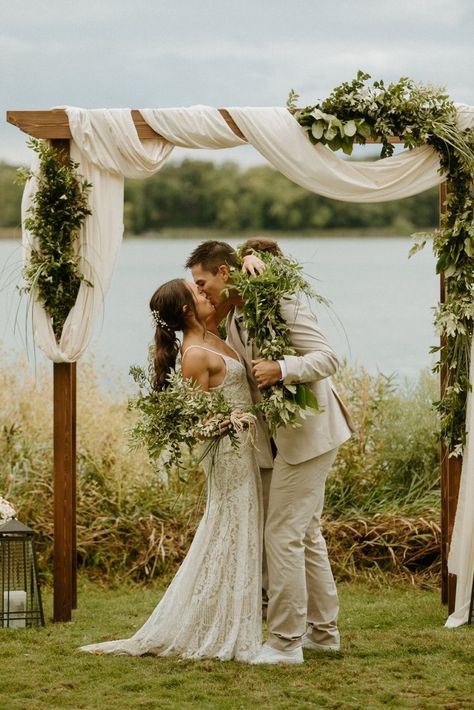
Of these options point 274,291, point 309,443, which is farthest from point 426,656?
point 274,291

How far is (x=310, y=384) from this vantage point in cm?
386

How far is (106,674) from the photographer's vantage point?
3770mm

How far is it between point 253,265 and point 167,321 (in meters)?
0.39

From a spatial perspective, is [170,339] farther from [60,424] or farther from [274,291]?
[60,424]

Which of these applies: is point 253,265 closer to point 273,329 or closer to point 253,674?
point 273,329

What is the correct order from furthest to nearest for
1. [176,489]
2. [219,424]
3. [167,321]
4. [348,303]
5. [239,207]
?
1. [348,303]
2. [239,207]
3. [176,489]
4. [167,321]
5. [219,424]

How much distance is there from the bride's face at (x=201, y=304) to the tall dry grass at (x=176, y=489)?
6.54ft

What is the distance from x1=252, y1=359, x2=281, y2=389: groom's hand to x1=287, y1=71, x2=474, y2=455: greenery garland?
1120 millimetres

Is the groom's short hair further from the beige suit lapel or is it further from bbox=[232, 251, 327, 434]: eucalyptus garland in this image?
the beige suit lapel

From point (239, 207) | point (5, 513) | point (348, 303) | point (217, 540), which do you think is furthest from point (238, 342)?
point (348, 303)

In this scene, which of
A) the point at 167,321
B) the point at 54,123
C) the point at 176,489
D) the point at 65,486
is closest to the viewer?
the point at 167,321

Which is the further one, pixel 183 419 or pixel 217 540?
pixel 217 540

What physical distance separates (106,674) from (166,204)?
367 centimetres

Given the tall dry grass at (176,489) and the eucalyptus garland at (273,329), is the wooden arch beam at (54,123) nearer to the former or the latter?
the eucalyptus garland at (273,329)
